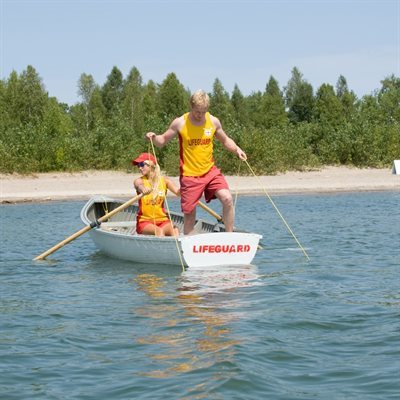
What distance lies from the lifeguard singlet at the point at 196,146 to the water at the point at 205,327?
130cm

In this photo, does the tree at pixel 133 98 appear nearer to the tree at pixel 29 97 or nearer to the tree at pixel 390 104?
the tree at pixel 29 97

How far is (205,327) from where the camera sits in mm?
7242

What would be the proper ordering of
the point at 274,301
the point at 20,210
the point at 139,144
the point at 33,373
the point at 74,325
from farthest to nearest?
the point at 139,144
the point at 20,210
the point at 274,301
the point at 74,325
the point at 33,373

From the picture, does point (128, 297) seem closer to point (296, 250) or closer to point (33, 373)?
point (33, 373)

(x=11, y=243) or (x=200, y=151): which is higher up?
(x=200, y=151)

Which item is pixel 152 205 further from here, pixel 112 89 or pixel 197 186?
pixel 112 89

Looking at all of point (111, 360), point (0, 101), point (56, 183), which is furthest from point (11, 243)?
point (0, 101)

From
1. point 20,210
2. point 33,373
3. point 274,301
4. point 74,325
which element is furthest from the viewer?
point 20,210

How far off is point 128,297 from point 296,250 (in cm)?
479

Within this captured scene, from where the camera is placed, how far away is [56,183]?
102 feet

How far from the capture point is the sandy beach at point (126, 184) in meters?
27.5

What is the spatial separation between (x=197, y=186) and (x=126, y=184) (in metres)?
20.6

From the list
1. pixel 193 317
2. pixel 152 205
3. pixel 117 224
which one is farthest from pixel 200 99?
pixel 117 224

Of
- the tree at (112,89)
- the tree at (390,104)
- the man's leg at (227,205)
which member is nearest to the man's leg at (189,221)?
the man's leg at (227,205)
